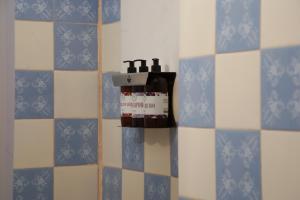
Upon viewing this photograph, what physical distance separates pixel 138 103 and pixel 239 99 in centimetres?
35

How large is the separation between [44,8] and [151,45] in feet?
1.22

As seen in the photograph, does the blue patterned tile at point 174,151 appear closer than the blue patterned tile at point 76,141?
Yes

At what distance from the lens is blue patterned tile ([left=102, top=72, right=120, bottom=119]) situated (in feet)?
4.65

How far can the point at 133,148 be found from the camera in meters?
1.35

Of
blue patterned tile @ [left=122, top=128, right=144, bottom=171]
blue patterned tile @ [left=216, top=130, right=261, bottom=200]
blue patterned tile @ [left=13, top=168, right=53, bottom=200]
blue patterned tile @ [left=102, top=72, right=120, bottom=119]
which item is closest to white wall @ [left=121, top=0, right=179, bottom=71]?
blue patterned tile @ [left=102, top=72, right=120, bottom=119]

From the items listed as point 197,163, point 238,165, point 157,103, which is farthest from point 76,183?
point 238,165

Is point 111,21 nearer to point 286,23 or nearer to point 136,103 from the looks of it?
point 136,103

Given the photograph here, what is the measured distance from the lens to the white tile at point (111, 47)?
4.63ft

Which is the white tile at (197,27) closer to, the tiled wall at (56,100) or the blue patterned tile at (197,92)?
the blue patterned tile at (197,92)

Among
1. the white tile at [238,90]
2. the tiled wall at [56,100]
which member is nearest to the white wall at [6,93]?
the tiled wall at [56,100]

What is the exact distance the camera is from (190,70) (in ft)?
3.37

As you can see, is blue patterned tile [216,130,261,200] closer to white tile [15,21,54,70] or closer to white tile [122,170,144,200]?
white tile [122,170,144,200]

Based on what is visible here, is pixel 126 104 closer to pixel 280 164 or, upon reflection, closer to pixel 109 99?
pixel 109 99

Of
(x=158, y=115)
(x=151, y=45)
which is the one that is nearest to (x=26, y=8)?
(x=151, y=45)
